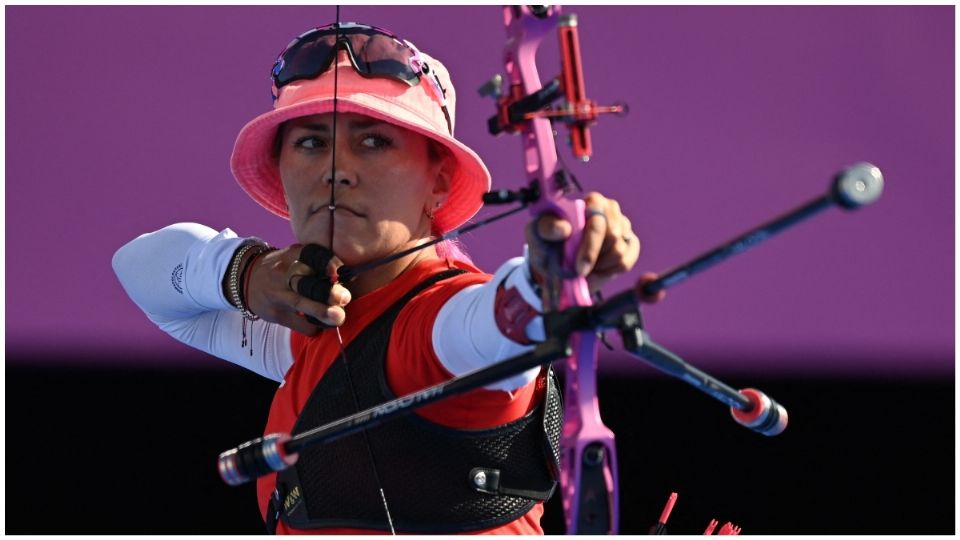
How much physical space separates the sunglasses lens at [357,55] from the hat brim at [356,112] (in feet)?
0.19

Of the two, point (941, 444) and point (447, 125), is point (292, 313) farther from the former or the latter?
point (941, 444)

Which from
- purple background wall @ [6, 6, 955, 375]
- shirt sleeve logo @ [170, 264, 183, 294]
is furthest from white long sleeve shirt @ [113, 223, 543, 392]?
purple background wall @ [6, 6, 955, 375]

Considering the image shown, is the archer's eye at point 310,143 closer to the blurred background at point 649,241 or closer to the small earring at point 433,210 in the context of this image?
the small earring at point 433,210

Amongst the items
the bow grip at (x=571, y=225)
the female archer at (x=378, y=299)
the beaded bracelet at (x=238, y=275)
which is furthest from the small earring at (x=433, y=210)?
the bow grip at (x=571, y=225)

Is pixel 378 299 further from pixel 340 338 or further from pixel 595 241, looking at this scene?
pixel 595 241

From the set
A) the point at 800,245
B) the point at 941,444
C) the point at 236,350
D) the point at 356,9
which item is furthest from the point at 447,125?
the point at 941,444

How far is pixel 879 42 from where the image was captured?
123 inches

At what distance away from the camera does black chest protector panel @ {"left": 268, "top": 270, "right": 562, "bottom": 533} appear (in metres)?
1.74

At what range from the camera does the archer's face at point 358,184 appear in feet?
5.98

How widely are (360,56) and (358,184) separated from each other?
20cm

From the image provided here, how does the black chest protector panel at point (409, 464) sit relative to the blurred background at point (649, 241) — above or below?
below

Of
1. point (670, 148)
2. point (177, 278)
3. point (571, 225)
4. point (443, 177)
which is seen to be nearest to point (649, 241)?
point (670, 148)

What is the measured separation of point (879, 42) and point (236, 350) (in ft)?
5.70

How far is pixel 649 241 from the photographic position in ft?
10.2
